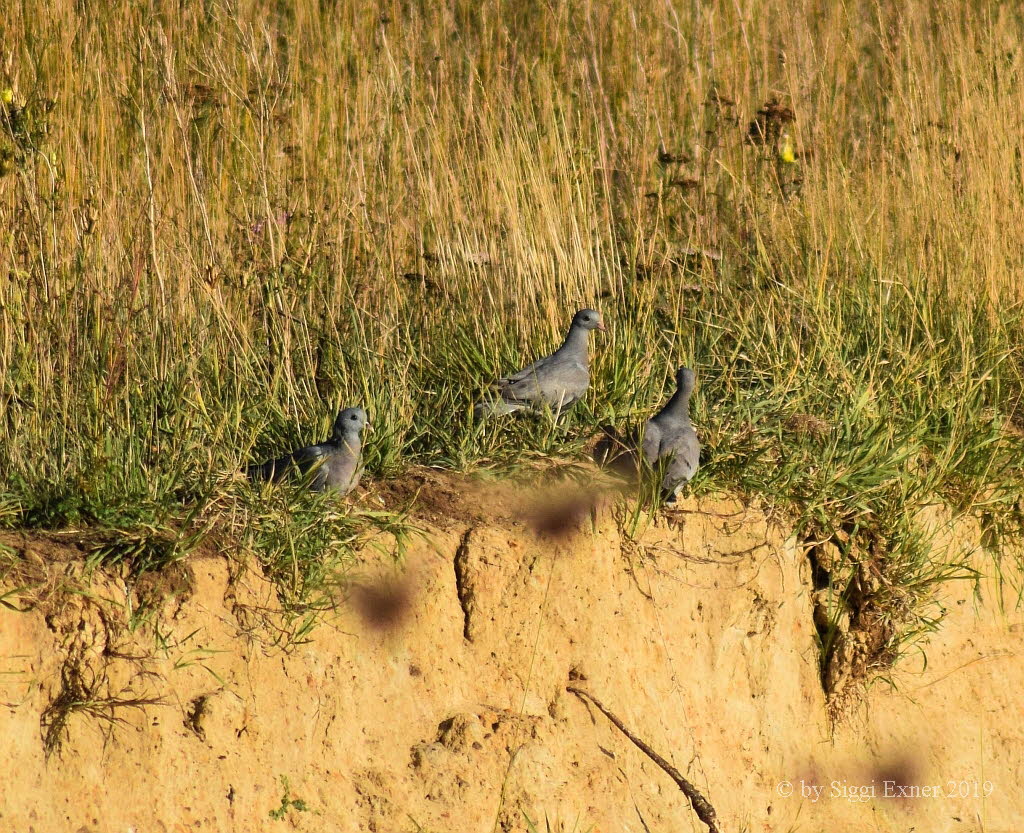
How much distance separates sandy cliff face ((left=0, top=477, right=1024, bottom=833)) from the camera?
3514 millimetres

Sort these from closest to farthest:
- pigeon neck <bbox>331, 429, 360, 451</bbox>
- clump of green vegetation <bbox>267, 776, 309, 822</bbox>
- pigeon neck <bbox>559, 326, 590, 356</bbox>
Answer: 1. clump of green vegetation <bbox>267, 776, 309, 822</bbox>
2. pigeon neck <bbox>331, 429, 360, 451</bbox>
3. pigeon neck <bbox>559, 326, 590, 356</bbox>

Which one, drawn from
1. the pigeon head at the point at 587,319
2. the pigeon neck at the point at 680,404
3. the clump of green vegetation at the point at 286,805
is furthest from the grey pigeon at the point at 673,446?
the clump of green vegetation at the point at 286,805

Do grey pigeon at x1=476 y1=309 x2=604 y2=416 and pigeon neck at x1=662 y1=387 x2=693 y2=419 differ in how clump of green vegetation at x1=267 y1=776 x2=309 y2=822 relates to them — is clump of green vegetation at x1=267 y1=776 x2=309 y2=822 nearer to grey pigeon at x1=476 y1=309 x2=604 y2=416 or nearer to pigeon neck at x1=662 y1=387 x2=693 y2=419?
grey pigeon at x1=476 y1=309 x2=604 y2=416

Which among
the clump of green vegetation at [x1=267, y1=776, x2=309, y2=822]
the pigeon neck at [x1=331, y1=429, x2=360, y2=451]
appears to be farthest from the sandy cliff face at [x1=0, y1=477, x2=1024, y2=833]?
the pigeon neck at [x1=331, y1=429, x2=360, y2=451]

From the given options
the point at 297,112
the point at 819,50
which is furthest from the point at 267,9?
the point at 819,50

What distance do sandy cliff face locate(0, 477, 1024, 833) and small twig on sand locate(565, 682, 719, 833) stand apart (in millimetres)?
36

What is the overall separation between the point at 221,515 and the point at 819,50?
4.61 meters

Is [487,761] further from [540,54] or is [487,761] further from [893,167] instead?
[540,54]

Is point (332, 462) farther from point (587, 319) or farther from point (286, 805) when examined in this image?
point (587, 319)

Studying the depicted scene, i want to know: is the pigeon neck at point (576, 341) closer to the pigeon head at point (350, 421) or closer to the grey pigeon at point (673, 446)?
the grey pigeon at point (673, 446)

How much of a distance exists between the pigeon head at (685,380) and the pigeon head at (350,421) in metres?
1.13

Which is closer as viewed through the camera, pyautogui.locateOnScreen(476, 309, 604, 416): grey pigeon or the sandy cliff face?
the sandy cliff face

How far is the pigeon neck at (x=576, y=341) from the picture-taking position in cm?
480

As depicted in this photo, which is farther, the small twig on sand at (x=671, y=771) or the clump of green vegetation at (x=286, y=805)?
the small twig on sand at (x=671, y=771)
